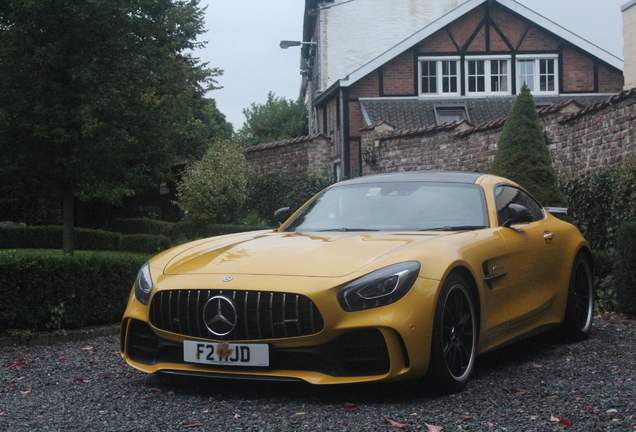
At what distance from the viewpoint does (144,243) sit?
2247 centimetres

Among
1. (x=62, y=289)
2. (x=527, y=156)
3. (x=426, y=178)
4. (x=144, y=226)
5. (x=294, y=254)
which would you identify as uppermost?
(x=527, y=156)

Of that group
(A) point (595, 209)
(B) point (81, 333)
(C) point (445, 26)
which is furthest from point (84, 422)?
(C) point (445, 26)

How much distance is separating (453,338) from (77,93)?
13.2 m

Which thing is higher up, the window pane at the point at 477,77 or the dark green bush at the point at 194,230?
the window pane at the point at 477,77

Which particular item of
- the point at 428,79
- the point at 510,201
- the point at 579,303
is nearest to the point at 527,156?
the point at 579,303

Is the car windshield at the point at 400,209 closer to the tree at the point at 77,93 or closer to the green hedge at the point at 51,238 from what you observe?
Answer: the tree at the point at 77,93

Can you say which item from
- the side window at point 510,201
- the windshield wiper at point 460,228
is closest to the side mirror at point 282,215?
the windshield wiper at point 460,228

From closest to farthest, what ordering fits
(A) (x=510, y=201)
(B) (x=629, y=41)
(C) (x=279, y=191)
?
(A) (x=510, y=201), (B) (x=629, y=41), (C) (x=279, y=191)

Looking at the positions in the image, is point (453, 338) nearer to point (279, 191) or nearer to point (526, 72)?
point (279, 191)

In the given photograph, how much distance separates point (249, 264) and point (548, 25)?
2828 cm

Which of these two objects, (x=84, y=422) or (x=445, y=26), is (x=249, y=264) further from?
(x=445, y=26)

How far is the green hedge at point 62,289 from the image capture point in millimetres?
7004

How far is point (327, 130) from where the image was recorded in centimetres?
3192

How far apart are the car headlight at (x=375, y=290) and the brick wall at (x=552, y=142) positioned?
7.31m
